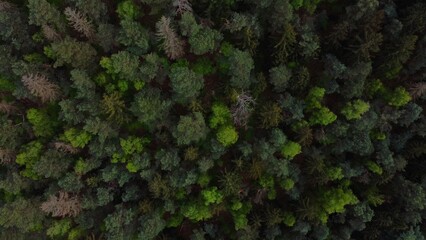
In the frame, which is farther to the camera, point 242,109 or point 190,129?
point 242,109

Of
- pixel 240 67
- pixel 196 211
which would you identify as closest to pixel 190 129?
pixel 240 67

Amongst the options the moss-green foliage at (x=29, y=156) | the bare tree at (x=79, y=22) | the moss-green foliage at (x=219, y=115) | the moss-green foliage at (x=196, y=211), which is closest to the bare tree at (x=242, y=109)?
the moss-green foliage at (x=219, y=115)

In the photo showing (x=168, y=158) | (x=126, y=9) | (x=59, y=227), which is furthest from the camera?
(x=59, y=227)

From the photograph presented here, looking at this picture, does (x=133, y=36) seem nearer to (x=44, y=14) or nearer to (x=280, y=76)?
(x=44, y=14)

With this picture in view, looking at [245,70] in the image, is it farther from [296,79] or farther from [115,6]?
[115,6]

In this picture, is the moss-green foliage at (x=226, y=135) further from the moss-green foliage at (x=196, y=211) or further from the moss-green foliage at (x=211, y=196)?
the moss-green foliage at (x=196, y=211)

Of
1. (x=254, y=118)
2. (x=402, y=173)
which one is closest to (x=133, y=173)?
(x=254, y=118)

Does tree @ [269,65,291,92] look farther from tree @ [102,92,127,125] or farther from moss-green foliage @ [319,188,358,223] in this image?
tree @ [102,92,127,125]
